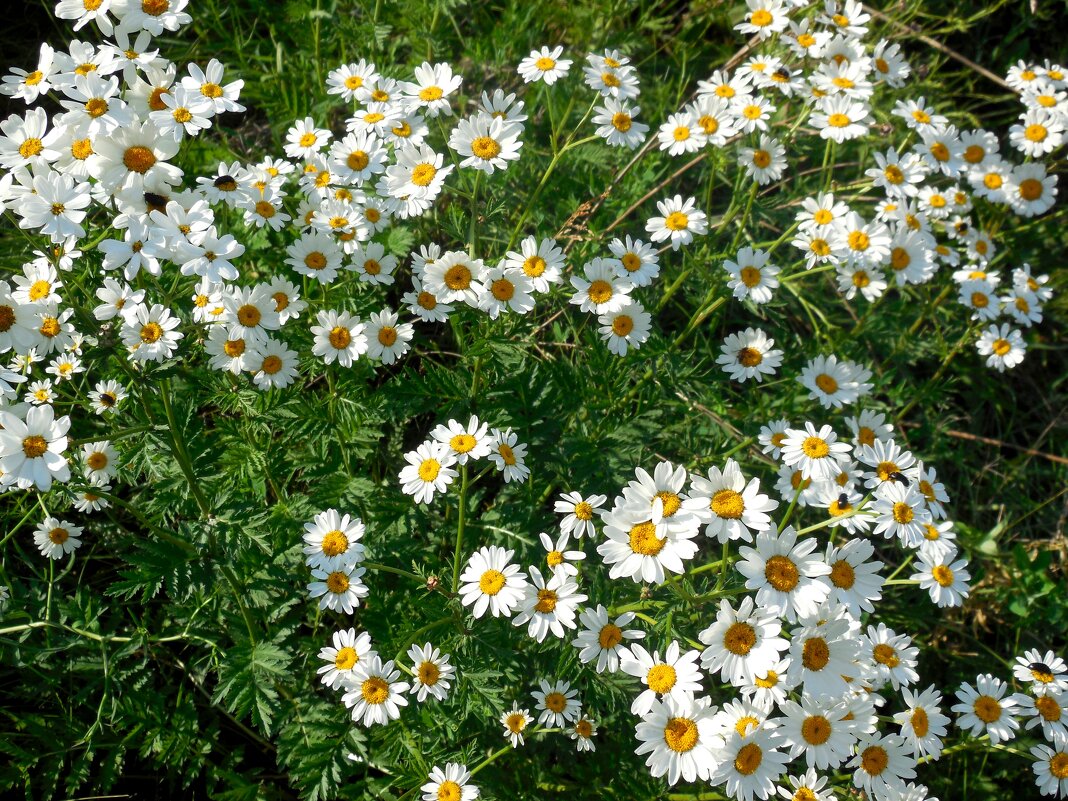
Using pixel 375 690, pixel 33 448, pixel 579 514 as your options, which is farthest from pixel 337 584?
pixel 33 448

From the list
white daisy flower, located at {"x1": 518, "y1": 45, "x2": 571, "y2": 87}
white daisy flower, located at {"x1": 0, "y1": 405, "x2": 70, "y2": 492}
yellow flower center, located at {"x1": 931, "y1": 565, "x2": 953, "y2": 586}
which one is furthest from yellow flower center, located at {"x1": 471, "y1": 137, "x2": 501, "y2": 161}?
yellow flower center, located at {"x1": 931, "y1": 565, "x2": 953, "y2": 586}

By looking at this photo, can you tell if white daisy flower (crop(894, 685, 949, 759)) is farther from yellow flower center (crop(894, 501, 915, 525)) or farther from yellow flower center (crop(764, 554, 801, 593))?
yellow flower center (crop(764, 554, 801, 593))

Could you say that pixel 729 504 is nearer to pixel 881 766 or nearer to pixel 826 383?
pixel 881 766

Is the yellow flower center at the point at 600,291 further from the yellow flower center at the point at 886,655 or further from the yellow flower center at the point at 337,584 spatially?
the yellow flower center at the point at 886,655

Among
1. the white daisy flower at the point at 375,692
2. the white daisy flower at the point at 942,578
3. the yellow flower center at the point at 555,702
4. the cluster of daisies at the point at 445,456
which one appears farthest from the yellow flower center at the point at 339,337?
the white daisy flower at the point at 942,578

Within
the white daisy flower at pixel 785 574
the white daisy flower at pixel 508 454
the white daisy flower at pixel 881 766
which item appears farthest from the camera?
the white daisy flower at pixel 508 454

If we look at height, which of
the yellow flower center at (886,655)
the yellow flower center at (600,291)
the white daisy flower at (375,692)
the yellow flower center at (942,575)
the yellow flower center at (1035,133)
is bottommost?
the white daisy flower at (375,692)

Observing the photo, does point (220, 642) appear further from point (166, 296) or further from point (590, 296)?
point (590, 296)

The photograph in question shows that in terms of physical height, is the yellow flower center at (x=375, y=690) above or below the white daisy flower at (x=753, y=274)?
below

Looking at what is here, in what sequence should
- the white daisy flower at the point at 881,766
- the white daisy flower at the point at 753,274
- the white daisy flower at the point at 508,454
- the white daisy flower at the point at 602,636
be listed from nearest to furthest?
the white daisy flower at the point at 602,636 < the white daisy flower at the point at 881,766 < the white daisy flower at the point at 508,454 < the white daisy flower at the point at 753,274

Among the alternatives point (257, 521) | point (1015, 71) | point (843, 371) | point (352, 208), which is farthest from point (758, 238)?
point (257, 521)

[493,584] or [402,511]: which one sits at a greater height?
[402,511]
